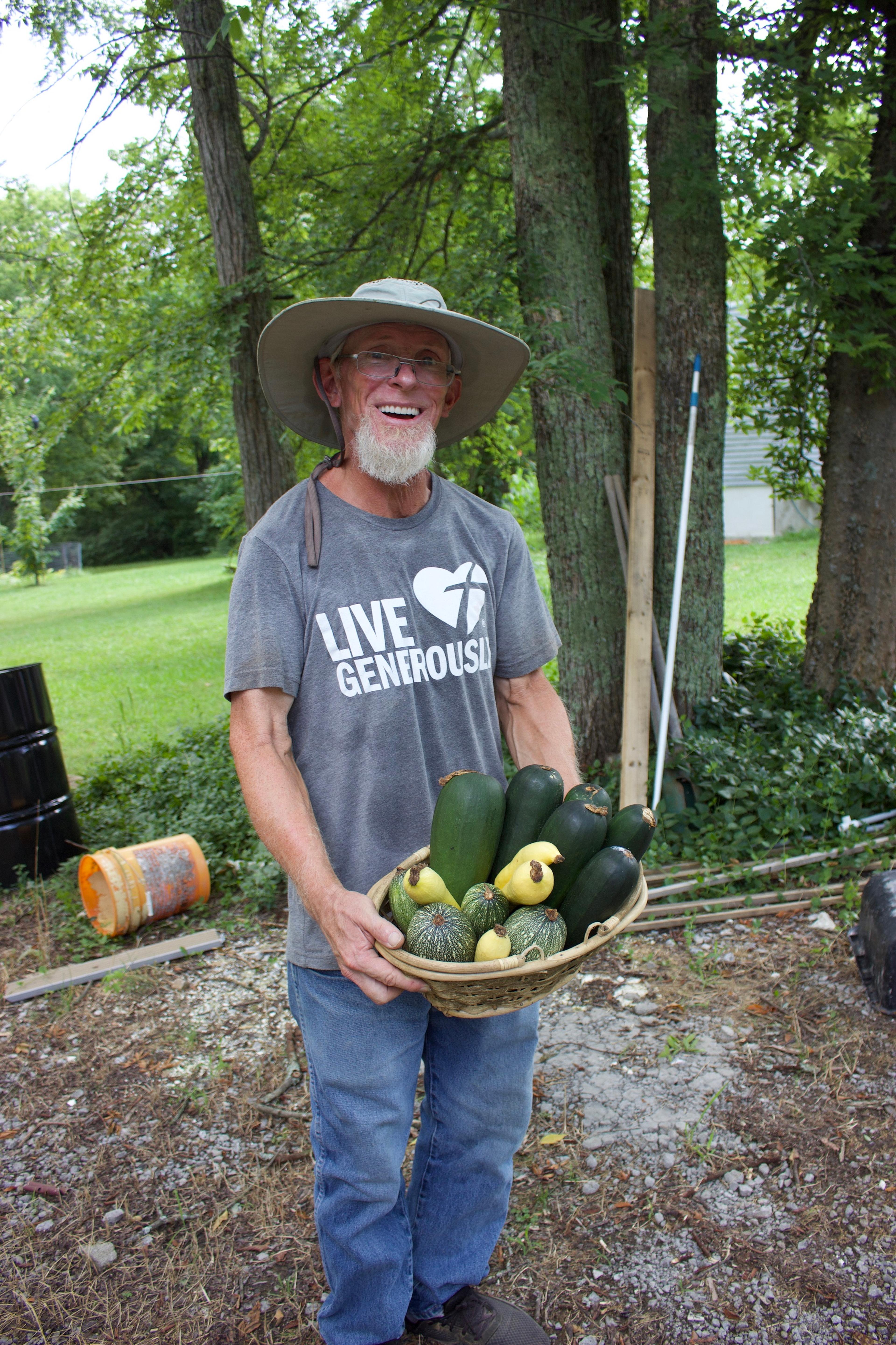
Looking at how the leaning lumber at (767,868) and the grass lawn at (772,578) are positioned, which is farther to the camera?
the grass lawn at (772,578)

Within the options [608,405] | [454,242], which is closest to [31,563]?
[454,242]

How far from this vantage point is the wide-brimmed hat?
2.19m

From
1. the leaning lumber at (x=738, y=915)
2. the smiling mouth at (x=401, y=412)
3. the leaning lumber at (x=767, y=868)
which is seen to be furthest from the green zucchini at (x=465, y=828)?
the leaning lumber at (x=767, y=868)

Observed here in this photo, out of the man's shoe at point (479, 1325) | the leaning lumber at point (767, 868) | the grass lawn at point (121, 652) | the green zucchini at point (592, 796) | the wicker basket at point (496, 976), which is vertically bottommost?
the grass lawn at point (121, 652)

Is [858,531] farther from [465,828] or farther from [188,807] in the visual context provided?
[465,828]

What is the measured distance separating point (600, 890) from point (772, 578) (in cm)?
1549

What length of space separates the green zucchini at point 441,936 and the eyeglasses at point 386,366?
1.21 m

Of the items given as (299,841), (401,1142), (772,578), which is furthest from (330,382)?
(772,578)

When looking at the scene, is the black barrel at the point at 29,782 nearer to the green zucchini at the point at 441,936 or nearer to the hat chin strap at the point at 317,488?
the hat chin strap at the point at 317,488

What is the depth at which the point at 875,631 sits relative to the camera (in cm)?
619

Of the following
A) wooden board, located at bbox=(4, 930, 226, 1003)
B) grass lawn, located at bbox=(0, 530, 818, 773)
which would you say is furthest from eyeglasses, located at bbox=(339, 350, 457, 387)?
grass lawn, located at bbox=(0, 530, 818, 773)

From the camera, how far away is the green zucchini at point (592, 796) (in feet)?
6.72

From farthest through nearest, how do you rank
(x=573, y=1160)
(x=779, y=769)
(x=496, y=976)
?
1. (x=779, y=769)
2. (x=573, y=1160)
3. (x=496, y=976)

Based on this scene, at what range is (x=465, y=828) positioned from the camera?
1952mm
